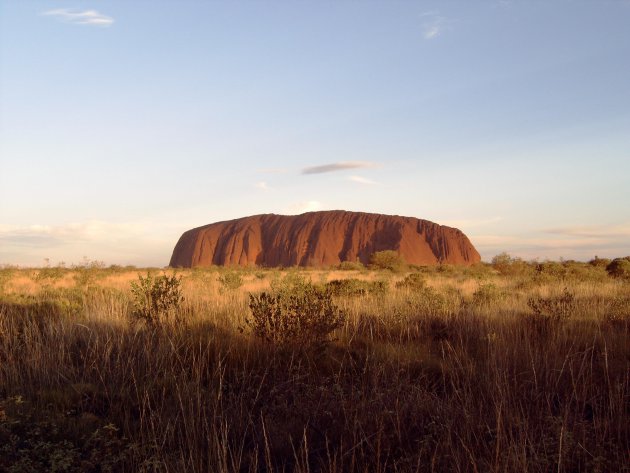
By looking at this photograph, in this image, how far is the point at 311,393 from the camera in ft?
13.3

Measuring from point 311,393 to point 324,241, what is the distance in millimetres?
69338

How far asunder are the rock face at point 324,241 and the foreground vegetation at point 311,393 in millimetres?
60103

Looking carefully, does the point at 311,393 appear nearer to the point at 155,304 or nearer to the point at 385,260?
the point at 155,304

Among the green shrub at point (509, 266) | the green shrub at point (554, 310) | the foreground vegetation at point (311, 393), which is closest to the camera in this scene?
the foreground vegetation at point (311, 393)

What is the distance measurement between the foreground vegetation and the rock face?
197ft

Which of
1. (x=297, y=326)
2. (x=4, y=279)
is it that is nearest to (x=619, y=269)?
(x=297, y=326)

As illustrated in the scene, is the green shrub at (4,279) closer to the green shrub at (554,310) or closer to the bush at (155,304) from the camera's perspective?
the bush at (155,304)

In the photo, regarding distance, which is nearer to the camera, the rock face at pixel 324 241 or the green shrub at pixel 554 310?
the green shrub at pixel 554 310

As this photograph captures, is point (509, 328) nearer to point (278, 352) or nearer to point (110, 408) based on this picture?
point (278, 352)

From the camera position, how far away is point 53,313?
8.12 m

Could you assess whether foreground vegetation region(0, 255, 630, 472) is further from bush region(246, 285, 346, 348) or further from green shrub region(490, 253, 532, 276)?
green shrub region(490, 253, 532, 276)

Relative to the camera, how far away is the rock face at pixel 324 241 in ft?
234

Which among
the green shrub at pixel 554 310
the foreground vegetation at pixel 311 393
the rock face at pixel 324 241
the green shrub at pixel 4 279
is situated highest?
the rock face at pixel 324 241

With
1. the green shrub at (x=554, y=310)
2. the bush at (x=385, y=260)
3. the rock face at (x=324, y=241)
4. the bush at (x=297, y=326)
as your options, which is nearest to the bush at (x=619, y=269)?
the bush at (x=385, y=260)
